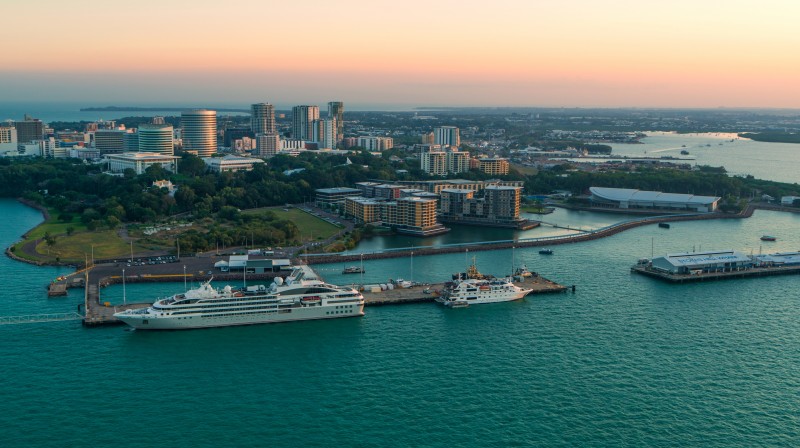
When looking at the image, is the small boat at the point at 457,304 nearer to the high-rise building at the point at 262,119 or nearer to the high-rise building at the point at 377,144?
the high-rise building at the point at 377,144

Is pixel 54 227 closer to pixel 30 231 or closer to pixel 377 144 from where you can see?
pixel 30 231

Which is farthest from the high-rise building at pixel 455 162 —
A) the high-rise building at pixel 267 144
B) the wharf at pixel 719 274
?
the wharf at pixel 719 274

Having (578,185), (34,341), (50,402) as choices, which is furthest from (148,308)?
(578,185)

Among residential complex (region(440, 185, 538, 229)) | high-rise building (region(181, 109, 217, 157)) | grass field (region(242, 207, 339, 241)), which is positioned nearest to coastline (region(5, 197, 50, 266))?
grass field (region(242, 207, 339, 241))

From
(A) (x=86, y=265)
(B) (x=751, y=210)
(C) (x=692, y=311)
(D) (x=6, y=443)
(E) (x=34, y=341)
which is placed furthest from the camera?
(B) (x=751, y=210)

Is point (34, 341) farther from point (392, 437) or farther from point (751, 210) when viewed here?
point (751, 210)
